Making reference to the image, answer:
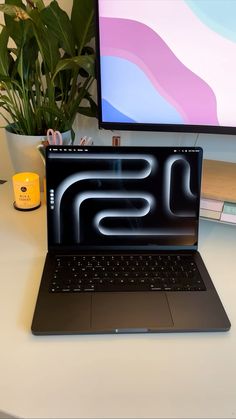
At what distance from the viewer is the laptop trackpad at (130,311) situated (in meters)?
0.56

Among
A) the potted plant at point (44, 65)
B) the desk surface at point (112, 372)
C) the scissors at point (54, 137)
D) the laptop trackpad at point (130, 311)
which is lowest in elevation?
the desk surface at point (112, 372)

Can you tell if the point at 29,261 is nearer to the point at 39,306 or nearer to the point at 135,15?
the point at 39,306

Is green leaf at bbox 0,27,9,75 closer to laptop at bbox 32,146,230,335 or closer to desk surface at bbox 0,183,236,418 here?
laptop at bbox 32,146,230,335

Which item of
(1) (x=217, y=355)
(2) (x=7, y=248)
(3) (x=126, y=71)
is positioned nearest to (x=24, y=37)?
(3) (x=126, y=71)

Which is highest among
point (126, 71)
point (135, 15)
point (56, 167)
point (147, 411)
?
point (135, 15)

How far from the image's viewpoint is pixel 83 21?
2.95ft

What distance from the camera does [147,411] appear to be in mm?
444

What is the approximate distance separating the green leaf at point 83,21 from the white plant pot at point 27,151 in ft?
0.77

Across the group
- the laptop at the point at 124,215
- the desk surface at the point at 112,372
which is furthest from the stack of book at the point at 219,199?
the desk surface at the point at 112,372

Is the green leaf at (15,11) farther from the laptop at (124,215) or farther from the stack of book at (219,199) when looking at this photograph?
the stack of book at (219,199)

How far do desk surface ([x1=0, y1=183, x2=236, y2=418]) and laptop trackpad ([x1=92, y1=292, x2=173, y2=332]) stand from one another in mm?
18

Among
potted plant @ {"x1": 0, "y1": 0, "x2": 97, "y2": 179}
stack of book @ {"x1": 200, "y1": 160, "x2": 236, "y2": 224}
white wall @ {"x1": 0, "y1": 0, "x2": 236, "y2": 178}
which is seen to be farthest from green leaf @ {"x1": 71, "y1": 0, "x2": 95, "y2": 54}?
stack of book @ {"x1": 200, "y1": 160, "x2": 236, "y2": 224}

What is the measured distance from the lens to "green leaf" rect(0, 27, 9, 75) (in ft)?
2.90

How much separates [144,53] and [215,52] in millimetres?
155
